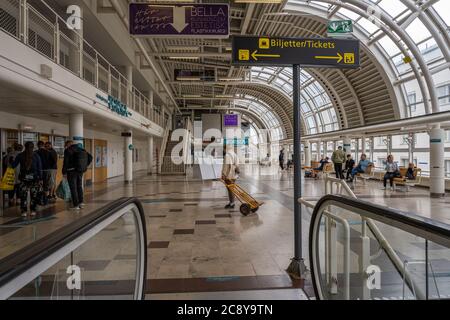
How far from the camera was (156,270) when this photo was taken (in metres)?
4.06

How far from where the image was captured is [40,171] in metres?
7.82

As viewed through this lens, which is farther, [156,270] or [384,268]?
[156,270]

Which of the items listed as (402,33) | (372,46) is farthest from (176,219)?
(372,46)

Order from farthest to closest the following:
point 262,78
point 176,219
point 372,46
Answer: point 262,78 → point 372,46 → point 176,219

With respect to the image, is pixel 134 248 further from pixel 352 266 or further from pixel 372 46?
pixel 372 46

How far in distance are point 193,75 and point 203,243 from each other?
19268 millimetres

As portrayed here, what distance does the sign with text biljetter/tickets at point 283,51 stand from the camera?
4.00 meters

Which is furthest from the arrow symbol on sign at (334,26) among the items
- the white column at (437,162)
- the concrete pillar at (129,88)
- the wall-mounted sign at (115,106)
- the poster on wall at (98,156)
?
the poster on wall at (98,156)

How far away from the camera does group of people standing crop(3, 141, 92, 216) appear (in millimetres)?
7473

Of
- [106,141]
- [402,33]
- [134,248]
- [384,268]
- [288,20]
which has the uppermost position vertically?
[288,20]

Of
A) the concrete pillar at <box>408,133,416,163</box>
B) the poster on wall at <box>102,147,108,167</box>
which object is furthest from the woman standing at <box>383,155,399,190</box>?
the poster on wall at <box>102,147,108,167</box>

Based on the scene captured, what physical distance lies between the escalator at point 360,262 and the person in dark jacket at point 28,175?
6870mm

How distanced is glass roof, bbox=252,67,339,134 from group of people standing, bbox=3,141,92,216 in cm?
1865

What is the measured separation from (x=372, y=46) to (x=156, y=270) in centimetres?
1606
